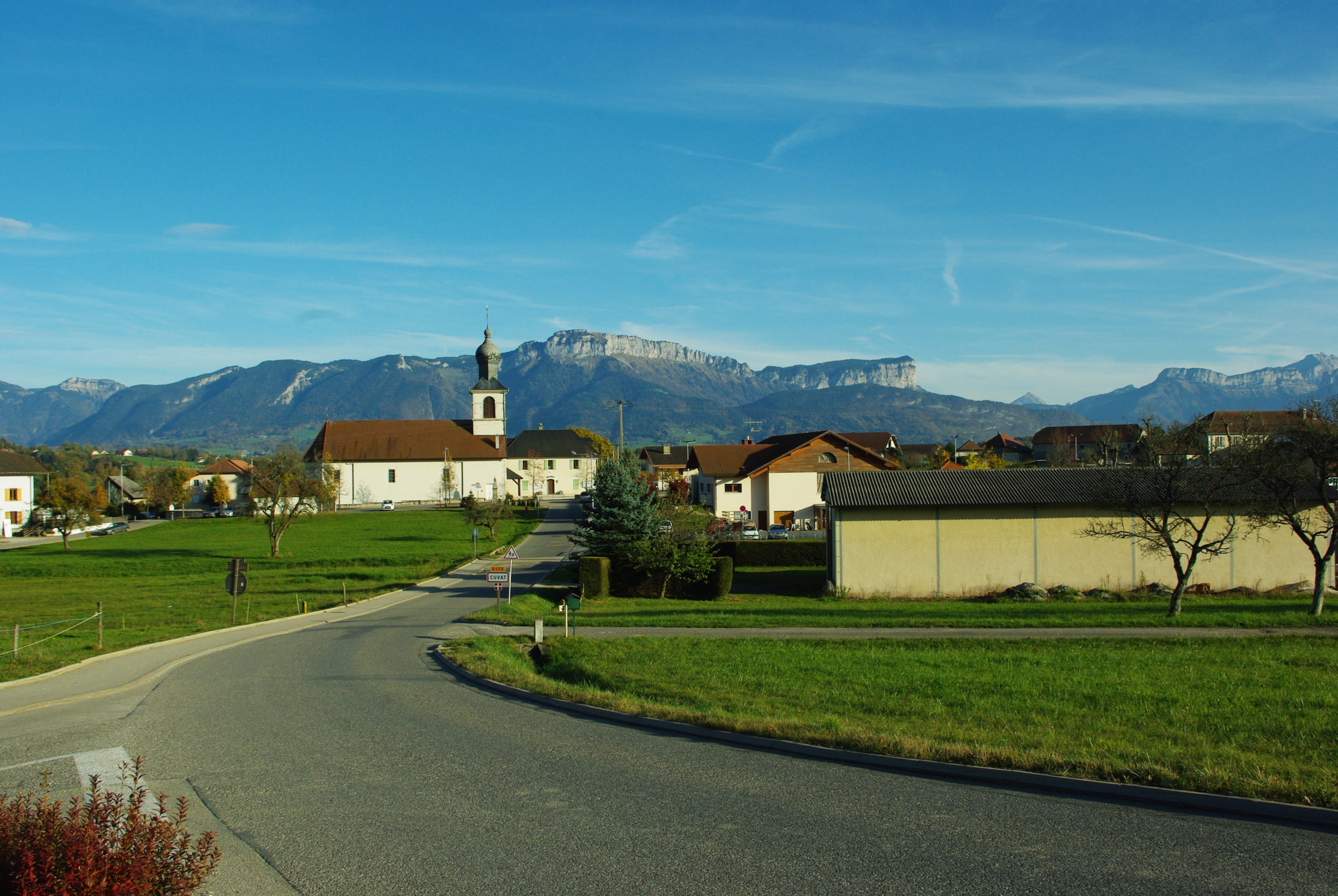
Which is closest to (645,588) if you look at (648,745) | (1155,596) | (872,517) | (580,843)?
(872,517)

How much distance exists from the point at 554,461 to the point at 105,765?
108m

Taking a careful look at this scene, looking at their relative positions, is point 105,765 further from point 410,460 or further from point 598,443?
point 410,460

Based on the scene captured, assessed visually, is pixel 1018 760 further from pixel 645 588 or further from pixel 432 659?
pixel 645 588

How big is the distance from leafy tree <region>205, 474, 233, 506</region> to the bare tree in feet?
326

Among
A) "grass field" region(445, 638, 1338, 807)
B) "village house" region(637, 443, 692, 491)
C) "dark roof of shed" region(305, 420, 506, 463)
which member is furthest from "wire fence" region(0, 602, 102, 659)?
"dark roof of shed" region(305, 420, 506, 463)

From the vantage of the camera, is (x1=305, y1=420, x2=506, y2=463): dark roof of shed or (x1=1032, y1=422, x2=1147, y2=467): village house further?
(x1=1032, y1=422, x2=1147, y2=467): village house

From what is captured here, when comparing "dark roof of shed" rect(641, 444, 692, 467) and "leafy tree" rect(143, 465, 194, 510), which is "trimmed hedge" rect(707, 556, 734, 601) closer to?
"dark roof of shed" rect(641, 444, 692, 467)

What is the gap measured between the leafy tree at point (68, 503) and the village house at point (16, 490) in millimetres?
19680

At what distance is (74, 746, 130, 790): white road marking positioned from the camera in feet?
31.0

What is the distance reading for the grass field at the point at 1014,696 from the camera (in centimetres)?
924

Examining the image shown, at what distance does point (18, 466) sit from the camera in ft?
306

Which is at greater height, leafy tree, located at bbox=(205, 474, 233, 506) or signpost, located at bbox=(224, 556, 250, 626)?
leafy tree, located at bbox=(205, 474, 233, 506)

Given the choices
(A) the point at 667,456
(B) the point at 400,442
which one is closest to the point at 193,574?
(B) the point at 400,442

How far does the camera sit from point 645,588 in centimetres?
3575
